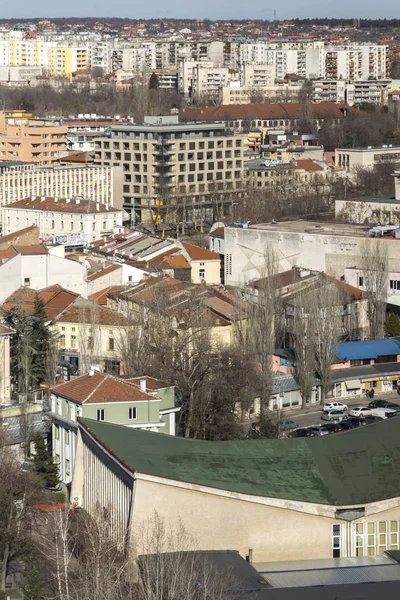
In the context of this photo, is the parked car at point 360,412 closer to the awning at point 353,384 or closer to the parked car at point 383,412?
the parked car at point 383,412

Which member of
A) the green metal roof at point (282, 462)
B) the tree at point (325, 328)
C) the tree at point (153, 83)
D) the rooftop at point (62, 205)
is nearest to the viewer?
the green metal roof at point (282, 462)

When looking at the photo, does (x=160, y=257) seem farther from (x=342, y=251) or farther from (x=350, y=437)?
(x=350, y=437)

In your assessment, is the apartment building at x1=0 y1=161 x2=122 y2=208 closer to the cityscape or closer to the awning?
the cityscape

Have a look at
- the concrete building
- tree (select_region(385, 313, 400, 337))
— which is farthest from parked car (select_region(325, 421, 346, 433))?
the concrete building

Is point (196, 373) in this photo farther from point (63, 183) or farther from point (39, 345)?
point (63, 183)

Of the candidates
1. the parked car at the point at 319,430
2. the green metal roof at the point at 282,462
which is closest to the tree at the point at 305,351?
the parked car at the point at 319,430
